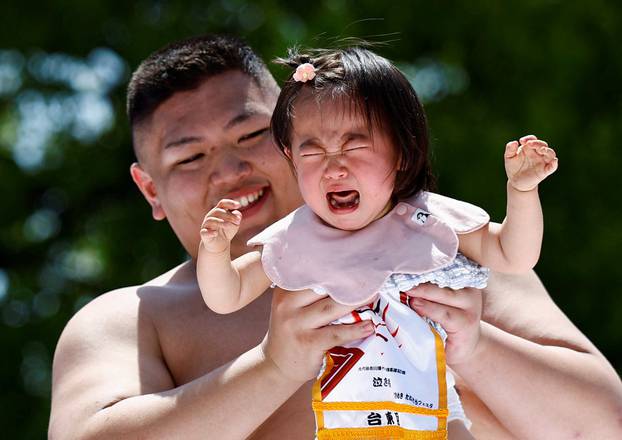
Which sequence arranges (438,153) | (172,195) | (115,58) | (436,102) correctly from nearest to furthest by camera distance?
(172,195)
(438,153)
(436,102)
(115,58)

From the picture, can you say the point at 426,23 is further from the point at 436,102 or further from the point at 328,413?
the point at 328,413

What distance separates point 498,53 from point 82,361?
3.34 m

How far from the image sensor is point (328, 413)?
5.29 feet

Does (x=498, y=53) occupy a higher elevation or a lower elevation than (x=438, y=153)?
higher

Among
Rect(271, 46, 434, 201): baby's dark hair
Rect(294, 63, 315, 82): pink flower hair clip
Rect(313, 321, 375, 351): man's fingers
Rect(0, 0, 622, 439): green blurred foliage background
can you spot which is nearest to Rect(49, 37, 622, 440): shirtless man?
Rect(313, 321, 375, 351): man's fingers

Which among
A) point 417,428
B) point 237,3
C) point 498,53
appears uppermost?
point 237,3

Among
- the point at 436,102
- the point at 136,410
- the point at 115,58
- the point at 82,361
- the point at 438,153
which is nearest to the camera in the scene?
the point at 136,410

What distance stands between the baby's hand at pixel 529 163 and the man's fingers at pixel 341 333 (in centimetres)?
32

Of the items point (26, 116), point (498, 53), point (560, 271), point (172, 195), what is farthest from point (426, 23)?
point (172, 195)

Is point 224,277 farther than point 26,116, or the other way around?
point 26,116

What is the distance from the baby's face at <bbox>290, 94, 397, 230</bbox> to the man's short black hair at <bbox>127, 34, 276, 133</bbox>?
72cm

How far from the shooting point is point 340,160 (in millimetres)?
1605

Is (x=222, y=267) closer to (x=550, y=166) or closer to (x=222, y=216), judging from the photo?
(x=222, y=216)

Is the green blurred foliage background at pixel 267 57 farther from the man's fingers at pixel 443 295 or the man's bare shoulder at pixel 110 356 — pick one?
the man's fingers at pixel 443 295
